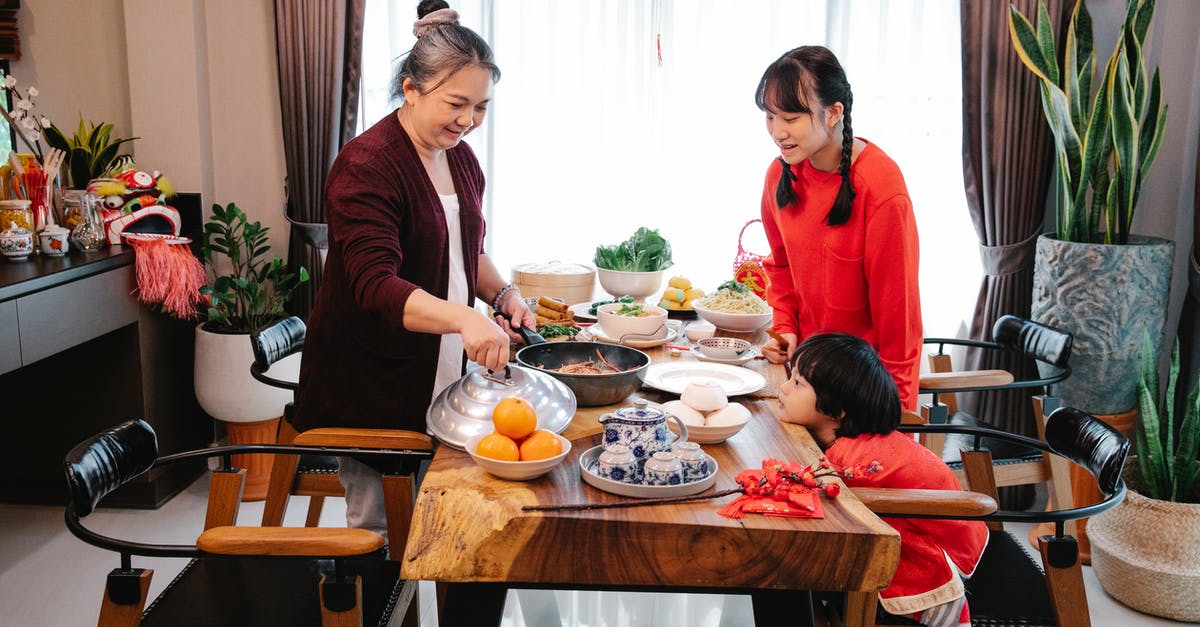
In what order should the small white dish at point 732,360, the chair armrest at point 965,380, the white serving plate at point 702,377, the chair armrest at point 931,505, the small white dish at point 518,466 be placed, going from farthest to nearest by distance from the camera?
the chair armrest at point 965,380, the small white dish at point 732,360, the white serving plate at point 702,377, the chair armrest at point 931,505, the small white dish at point 518,466

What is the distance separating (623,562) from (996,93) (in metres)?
2.82

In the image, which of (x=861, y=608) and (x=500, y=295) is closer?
(x=861, y=608)

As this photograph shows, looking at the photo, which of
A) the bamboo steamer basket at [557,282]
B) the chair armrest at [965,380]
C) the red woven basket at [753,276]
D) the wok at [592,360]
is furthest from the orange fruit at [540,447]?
the red woven basket at [753,276]

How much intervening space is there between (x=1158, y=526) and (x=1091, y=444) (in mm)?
1322

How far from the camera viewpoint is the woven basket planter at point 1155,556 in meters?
2.91

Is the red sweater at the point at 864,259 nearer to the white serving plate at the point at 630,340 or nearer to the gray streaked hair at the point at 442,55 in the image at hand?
the white serving plate at the point at 630,340

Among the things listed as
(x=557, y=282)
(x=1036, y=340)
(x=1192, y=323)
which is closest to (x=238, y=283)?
(x=557, y=282)

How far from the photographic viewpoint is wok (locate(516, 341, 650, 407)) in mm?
1976

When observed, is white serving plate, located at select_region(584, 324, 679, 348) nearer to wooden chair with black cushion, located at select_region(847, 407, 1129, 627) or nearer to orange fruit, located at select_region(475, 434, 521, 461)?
wooden chair with black cushion, located at select_region(847, 407, 1129, 627)

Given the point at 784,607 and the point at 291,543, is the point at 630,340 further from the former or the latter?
the point at 291,543

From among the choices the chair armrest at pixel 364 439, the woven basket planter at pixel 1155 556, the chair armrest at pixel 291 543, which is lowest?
the woven basket planter at pixel 1155 556

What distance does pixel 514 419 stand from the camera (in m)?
1.60

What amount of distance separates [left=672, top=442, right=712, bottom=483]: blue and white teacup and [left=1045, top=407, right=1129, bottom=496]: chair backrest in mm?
759

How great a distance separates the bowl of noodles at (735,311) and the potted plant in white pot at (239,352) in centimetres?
164
